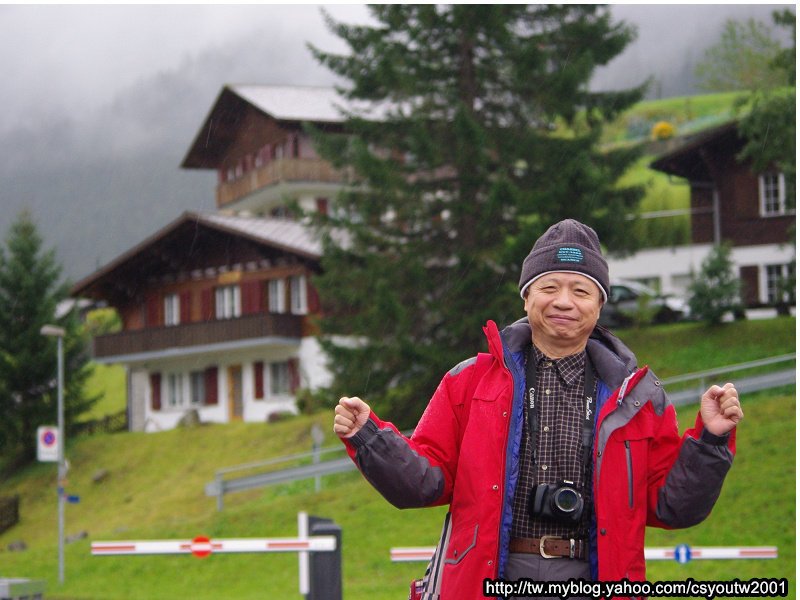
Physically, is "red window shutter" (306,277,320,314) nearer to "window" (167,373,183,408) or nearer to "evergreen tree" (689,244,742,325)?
"window" (167,373,183,408)

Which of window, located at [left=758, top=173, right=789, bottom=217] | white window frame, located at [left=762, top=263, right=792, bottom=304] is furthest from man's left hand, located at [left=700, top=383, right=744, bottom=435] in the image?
white window frame, located at [left=762, top=263, right=792, bottom=304]

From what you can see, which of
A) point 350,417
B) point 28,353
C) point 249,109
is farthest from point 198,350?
point 350,417

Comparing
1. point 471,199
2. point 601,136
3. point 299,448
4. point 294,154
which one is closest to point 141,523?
point 299,448

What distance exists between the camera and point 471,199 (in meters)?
30.1

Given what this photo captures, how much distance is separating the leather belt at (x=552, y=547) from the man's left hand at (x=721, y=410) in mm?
548

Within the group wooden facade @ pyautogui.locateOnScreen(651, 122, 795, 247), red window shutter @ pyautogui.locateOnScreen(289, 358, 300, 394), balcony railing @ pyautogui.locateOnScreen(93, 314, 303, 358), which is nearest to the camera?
wooden facade @ pyautogui.locateOnScreen(651, 122, 795, 247)

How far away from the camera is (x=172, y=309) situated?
5266 centimetres

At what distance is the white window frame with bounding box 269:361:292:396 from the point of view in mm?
48031

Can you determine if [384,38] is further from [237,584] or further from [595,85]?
[237,584]

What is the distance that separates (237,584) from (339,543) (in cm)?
1406

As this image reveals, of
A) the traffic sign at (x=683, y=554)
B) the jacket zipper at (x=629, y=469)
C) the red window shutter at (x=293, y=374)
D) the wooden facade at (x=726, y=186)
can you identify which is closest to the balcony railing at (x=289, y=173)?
the red window shutter at (x=293, y=374)

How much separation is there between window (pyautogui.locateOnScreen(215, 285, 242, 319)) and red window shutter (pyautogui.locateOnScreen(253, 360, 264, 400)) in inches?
80.5

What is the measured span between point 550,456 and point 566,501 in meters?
0.19

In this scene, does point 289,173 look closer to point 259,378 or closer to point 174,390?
point 174,390
